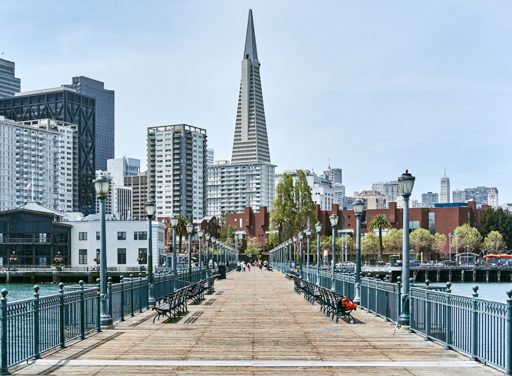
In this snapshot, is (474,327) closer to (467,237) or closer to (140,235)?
(140,235)

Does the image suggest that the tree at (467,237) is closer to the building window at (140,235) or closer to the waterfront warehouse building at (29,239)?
the building window at (140,235)

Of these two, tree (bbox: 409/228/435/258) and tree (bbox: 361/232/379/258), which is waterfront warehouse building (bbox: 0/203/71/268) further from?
tree (bbox: 409/228/435/258)

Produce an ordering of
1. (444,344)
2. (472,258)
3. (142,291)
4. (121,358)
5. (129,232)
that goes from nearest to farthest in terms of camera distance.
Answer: (121,358) < (444,344) < (142,291) < (129,232) < (472,258)

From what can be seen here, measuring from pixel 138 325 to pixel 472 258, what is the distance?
135539 mm

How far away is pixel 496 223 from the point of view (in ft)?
526

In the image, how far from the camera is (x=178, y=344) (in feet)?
58.1

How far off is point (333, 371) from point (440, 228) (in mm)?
143184

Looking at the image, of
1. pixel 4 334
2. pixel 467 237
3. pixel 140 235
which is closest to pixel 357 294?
pixel 4 334

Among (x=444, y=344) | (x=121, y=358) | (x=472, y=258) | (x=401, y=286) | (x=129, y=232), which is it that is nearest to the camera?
(x=121, y=358)

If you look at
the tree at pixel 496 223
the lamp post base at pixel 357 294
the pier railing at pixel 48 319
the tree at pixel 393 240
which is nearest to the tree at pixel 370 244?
the tree at pixel 393 240

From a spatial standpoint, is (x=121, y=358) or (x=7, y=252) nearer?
(x=121, y=358)

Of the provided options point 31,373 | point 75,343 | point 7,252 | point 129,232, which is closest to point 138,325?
point 75,343

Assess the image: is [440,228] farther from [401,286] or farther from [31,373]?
[31,373]

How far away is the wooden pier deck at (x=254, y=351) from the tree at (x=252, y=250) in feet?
472
